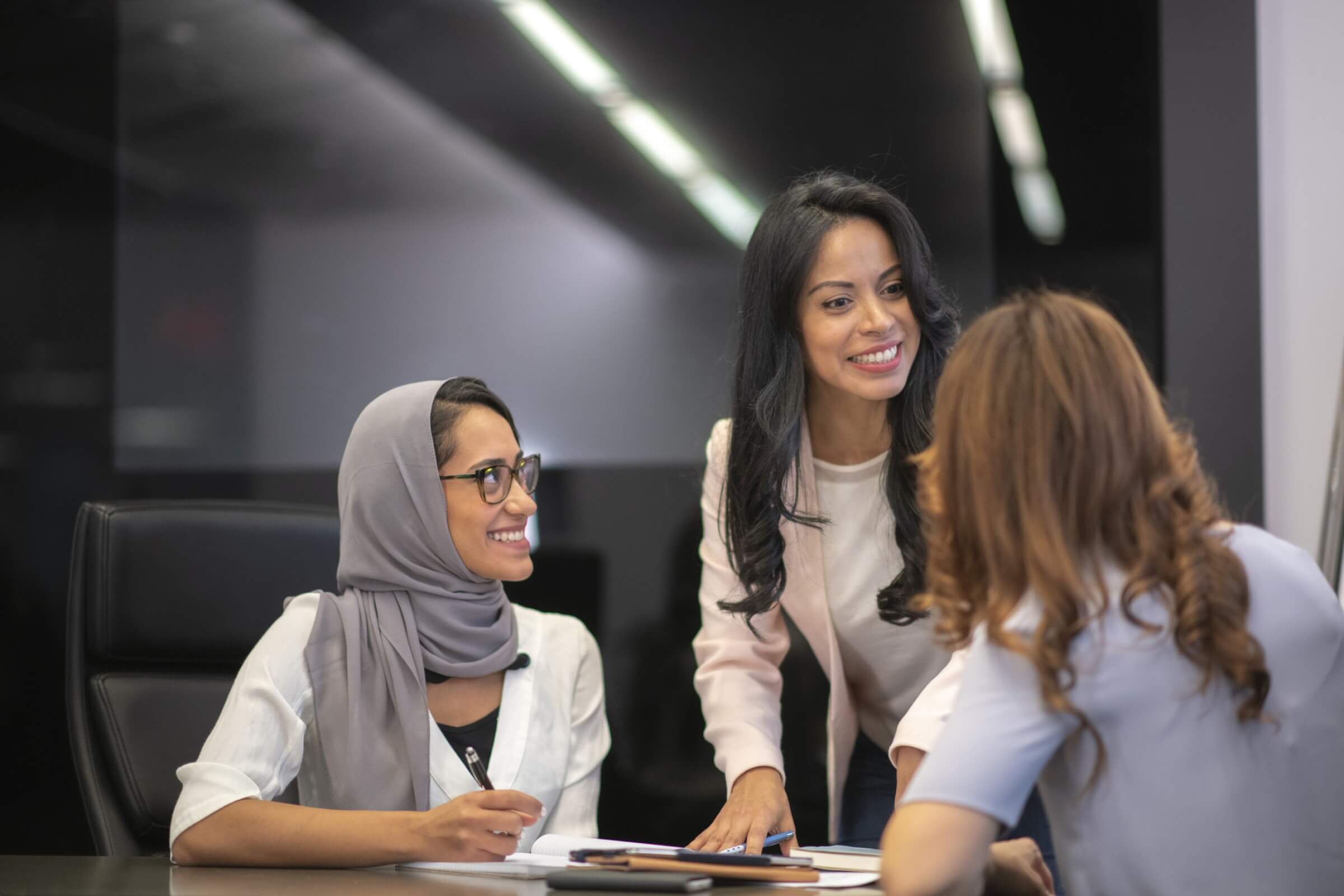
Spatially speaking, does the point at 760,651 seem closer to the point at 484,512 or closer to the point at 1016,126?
the point at 484,512

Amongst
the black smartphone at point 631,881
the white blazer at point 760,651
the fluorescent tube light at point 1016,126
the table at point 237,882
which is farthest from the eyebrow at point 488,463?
the fluorescent tube light at point 1016,126

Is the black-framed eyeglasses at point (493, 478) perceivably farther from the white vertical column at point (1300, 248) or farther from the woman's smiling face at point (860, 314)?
the white vertical column at point (1300, 248)

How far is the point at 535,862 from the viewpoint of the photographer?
1485 mm

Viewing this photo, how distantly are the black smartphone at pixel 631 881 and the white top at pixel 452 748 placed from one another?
1.36ft

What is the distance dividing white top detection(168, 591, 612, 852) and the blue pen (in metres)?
0.29

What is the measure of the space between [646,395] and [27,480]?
5.38 feet

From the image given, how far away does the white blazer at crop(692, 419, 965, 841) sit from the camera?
6.39 feet

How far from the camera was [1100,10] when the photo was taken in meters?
2.90

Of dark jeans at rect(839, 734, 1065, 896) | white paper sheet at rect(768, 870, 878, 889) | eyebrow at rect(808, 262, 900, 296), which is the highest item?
eyebrow at rect(808, 262, 900, 296)

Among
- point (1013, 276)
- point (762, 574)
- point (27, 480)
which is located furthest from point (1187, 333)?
point (27, 480)

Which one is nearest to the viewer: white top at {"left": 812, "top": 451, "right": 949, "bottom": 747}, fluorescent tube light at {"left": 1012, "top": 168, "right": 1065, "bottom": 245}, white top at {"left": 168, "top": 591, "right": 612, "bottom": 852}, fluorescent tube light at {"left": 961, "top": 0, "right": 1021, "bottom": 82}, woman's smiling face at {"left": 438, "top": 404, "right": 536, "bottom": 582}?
white top at {"left": 168, "top": 591, "right": 612, "bottom": 852}

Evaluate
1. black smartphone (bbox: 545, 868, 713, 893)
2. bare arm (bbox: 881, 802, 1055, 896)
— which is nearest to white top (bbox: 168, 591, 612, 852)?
black smartphone (bbox: 545, 868, 713, 893)

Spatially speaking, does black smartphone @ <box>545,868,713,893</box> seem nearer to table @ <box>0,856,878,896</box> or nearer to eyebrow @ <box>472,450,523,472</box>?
table @ <box>0,856,878,896</box>

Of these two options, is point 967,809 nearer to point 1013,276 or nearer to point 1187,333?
point 1187,333
